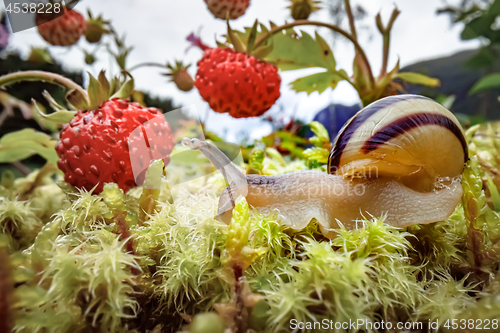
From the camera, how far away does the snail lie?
480 mm

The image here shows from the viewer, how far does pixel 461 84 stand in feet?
9.05

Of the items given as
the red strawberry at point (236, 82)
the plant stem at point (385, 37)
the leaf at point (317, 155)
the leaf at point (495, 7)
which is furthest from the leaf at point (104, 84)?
the leaf at point (495, 7)

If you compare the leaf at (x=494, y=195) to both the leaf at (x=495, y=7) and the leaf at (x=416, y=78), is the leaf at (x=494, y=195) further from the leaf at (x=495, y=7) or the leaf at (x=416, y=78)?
the leaf at (x=495, y=7)

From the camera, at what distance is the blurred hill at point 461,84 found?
2.27 meters

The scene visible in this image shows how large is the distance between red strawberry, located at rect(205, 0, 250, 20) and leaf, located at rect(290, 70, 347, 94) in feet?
0.78

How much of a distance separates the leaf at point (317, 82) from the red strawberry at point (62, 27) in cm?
61

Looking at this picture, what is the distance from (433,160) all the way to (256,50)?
1.46 feet

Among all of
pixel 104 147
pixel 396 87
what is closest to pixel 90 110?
pixel 104 147

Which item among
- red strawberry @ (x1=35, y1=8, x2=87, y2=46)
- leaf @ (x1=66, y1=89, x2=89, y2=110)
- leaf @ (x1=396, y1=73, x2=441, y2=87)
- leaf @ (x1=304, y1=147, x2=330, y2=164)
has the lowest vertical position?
leaf @ (x1=304, y1=147, x2=330, y2=164)

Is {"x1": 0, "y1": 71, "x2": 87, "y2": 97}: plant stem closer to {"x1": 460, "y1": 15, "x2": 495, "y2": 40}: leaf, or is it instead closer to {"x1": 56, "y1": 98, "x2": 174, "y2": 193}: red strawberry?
{"x1": 56, "y1": 98, "x2": 174, "y2": 193}: red strawberry

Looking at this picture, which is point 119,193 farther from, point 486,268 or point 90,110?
point 486,268

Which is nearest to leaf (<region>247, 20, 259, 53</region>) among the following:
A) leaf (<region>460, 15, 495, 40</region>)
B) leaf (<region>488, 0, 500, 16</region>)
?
leaf (<region>488, 0, 500, 16</region>)

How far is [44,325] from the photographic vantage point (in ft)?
1.02

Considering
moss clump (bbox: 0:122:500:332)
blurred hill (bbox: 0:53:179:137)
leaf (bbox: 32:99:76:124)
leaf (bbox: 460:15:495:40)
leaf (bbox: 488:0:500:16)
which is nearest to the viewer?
moss clump (bbox: 0:122:500:332)
